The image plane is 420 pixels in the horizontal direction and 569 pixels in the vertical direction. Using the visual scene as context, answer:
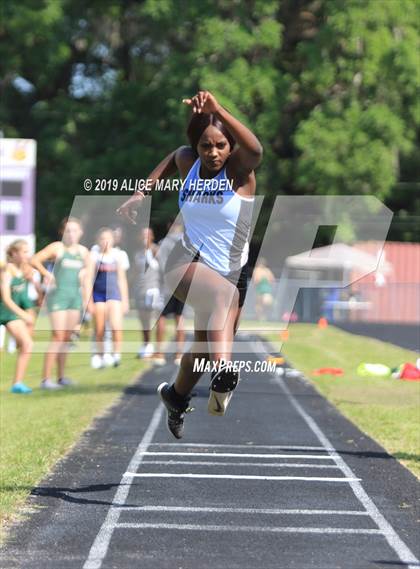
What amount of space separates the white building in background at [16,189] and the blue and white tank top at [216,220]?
1462cm

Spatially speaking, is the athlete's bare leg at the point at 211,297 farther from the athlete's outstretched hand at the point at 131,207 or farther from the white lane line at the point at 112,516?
the white lane line at the point at 112,516

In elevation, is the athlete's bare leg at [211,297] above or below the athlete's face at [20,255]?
above

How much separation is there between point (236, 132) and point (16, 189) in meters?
15.9

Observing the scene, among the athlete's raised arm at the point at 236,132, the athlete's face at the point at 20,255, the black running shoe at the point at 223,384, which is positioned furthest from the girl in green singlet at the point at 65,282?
the athlete's raised arm at the point at 236,132

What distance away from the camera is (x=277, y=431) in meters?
11.4

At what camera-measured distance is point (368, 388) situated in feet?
51.6

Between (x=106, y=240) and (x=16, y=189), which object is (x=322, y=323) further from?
(x=106, y=240)

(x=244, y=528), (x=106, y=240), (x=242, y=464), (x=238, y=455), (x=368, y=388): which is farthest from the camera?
(x=368, y=388)

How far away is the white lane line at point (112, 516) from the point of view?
242 inches

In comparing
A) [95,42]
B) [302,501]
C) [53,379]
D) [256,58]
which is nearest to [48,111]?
[95,42]

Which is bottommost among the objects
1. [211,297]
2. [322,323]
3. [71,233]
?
[322,323]

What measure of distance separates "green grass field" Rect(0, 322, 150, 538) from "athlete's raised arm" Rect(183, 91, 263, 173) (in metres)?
2.53

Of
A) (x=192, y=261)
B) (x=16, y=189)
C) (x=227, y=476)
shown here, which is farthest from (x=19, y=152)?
(x=192, y=261)

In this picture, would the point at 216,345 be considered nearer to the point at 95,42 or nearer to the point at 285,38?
the point at 285,38
